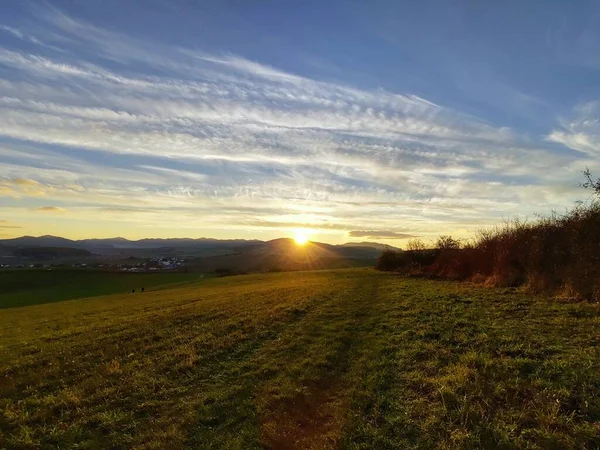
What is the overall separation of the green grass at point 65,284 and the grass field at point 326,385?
178ft

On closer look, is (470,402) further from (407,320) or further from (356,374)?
(407,320)

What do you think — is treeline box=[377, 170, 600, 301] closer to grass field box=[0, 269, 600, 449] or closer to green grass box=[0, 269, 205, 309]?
A: grass field box=[0, 269, 600, 449]

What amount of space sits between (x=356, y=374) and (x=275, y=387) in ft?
7.64

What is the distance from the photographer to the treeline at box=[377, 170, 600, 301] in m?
19.2

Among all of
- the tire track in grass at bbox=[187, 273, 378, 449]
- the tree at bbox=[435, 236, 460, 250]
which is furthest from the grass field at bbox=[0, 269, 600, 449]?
the tree at bbox=[435, 236, 460, 250]

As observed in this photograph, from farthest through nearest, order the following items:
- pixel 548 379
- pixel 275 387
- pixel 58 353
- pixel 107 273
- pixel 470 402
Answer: pixel 107 273 < pixel 58 353 < pixel 275 387 < pixel 548 379 < pixel 470 402

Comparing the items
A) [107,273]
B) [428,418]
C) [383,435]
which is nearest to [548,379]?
[428,418]

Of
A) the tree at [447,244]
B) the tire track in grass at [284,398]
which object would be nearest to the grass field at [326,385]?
the tire track in grass at [284,398]

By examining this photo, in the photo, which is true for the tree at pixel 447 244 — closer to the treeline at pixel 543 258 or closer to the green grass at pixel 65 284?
the treeline at pixel 543 258

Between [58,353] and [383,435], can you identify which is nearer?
[383,435]

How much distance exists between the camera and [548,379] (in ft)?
27.4

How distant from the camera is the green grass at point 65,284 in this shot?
66.0 m

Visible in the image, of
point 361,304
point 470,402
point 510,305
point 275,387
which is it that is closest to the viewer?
point 470,402

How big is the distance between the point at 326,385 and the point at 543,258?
68.5 feet
